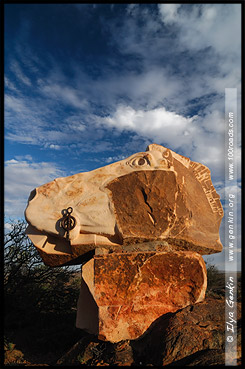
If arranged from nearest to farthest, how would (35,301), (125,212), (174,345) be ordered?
(174,345) < (125,212) < (35,301)

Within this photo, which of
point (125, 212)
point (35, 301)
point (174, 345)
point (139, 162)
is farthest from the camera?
point (35, 301)

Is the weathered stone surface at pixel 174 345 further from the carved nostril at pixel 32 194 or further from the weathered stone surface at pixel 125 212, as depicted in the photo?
the carved nostril at pixel 32 194

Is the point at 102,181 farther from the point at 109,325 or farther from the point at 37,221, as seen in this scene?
the point at 109,325

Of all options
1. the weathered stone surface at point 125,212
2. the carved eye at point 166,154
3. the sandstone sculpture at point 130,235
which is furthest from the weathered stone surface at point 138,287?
the carved eye at point 166,154

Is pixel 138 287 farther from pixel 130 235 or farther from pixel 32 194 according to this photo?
pixel 32 194

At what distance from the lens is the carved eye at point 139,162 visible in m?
3.94

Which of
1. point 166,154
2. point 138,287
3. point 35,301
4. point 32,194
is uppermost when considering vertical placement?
point 166,154

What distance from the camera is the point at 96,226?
3.64 m

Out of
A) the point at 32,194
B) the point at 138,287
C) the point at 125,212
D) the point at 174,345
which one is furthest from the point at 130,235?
the point at 32,194

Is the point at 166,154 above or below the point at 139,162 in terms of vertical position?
above

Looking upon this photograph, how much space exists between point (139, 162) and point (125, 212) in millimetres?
793

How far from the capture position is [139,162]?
3988mm

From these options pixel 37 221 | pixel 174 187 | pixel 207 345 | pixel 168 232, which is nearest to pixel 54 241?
pixel 37 221
